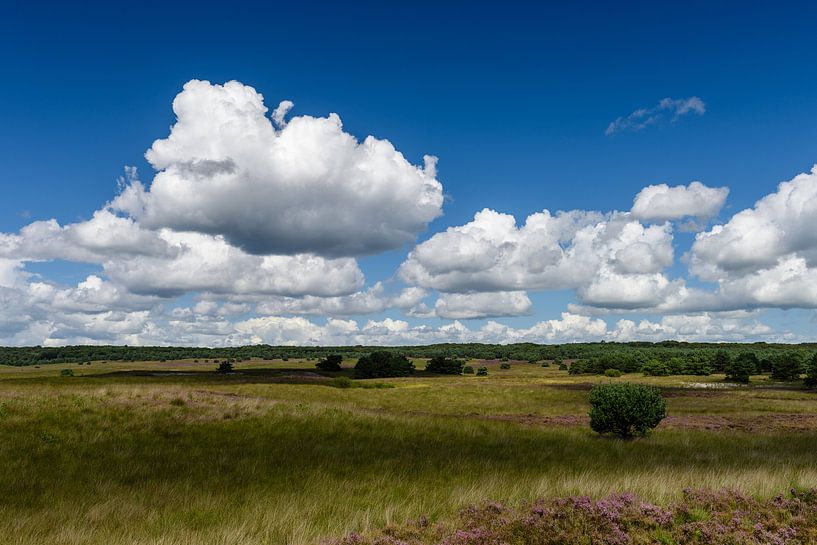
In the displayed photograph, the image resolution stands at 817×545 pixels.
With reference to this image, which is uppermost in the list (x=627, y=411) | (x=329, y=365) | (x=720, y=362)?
(x=627, y=411)

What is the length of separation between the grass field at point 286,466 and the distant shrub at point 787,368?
3530 inches

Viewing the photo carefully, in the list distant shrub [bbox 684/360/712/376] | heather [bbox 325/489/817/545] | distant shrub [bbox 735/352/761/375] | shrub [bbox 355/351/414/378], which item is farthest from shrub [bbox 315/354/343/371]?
heather [bbox 325/489/817/545]

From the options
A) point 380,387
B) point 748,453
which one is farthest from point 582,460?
point 380,387

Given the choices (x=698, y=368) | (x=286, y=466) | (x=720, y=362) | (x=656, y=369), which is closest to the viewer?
(x=286, y=466)

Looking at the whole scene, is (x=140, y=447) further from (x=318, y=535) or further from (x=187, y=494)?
(x=318, y=535)

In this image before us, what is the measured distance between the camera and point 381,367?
122375mm

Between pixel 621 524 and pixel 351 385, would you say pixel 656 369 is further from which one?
pixel 621 524

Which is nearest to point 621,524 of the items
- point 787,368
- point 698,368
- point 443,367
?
point 787,368

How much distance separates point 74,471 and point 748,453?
23857 mm

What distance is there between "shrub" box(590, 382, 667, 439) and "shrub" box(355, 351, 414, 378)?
94004 millimetres

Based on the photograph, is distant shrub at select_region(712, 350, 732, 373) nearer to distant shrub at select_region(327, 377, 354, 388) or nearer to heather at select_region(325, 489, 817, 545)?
distant shrub at select_region(327, 377, 354, 388)

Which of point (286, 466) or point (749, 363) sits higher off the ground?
point (286, 466)

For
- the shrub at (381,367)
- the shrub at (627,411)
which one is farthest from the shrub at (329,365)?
the shrub at (627,411)

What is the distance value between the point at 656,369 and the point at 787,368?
2877 centimetres
